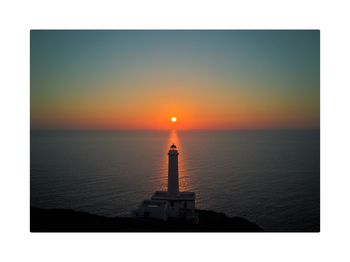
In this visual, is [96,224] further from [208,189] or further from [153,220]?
[208,189]

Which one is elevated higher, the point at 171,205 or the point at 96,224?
the point at 171,205

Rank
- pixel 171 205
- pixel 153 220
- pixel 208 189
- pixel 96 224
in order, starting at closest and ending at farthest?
pixel 96 224 → pixel 153 220 → pixel 171 205 → pixel 208 189

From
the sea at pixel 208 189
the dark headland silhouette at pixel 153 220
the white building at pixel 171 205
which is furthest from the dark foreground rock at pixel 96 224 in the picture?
the sea at pixel 208 189

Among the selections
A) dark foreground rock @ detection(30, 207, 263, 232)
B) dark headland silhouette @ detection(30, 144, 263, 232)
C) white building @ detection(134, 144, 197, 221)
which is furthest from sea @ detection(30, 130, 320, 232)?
white building @ detection(134, 144, 197, 221)

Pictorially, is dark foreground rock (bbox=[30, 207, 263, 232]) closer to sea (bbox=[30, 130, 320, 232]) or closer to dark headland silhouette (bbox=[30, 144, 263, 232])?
dark headland silhouette (bbox=[30, 144, 263, 232])

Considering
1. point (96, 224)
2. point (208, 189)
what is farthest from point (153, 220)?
point (208, 189)

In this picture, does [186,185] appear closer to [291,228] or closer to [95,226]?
[291,228]

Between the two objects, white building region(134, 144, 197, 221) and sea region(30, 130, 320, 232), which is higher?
white building region(134, 144, 197, 221)

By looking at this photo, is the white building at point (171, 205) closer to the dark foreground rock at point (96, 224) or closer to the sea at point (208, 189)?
the dark foreground rock at point (96, 224)
